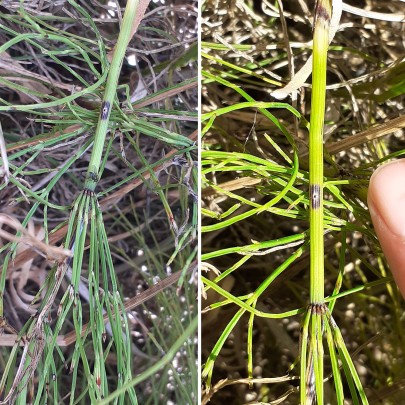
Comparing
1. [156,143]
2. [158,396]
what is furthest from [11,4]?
[158,396]

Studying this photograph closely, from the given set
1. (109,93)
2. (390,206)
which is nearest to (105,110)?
(109,93)

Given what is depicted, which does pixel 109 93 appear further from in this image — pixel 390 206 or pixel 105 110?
pixel 390 206

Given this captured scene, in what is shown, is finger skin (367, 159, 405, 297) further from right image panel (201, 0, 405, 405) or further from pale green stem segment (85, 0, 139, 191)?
pale green stem segment (85, 0, 139, 191)

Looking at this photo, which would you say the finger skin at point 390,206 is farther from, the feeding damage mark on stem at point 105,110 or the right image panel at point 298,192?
the feeding damage mark on stem at point 105,110

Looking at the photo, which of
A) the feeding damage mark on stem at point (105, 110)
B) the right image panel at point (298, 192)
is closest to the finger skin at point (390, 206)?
the right image panel at point (298, 192)

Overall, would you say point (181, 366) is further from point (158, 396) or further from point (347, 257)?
point (347, 257)
